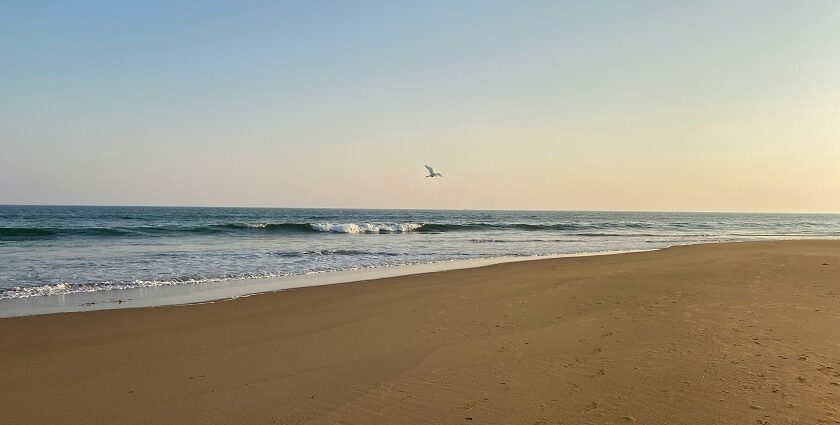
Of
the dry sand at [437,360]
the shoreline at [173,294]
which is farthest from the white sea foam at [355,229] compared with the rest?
the dry sand at [437,360]

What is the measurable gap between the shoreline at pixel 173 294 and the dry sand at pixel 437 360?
0.86 meters

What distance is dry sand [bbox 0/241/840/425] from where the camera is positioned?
437cm

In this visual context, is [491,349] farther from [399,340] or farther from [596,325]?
[596,325]

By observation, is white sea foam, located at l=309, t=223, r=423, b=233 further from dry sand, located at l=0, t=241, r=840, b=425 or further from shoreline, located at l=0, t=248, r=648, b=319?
dry sand, located at l=0, t=241, r=840, b=425

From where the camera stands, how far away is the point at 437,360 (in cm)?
582

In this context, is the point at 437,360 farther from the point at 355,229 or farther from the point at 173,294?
the point at 355,229

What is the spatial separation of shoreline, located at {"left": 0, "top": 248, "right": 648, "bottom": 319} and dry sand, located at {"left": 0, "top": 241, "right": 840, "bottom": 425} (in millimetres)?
858

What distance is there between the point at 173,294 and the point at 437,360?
6842 mm

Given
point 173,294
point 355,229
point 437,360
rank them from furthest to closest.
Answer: point 355,229 < point 173,294 < point 437,360

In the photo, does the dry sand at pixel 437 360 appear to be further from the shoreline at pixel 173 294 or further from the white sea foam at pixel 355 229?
the white sea foam at pixel 355 229

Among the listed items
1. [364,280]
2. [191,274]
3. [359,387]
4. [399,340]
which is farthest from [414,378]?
[191,274]

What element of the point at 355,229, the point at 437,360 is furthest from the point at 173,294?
the point at 355,229

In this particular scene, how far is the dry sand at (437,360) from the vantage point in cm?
437

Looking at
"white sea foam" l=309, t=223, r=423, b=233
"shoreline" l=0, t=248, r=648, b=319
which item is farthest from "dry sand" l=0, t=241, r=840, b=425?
"white sea foam" l=309, t=223, r=423, b=233
